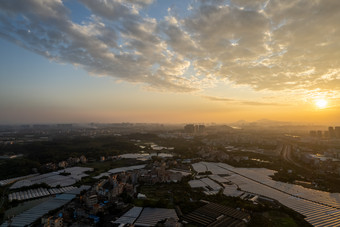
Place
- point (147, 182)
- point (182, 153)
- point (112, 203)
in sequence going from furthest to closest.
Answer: point (182, 153)
point (147, 182)
point (112, 203)

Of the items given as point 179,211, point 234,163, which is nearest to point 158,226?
point 179,211

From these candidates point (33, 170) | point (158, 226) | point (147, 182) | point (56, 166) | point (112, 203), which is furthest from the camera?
point (56, 166)

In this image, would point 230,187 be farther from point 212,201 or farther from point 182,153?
point 182,153

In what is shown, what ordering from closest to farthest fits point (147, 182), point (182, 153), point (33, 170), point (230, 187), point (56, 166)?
point (230, 187) → point (147, 182) → point (33, 170) → point (56, 166) → point (182, 153)

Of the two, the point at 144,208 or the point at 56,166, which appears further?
the point at 56,166

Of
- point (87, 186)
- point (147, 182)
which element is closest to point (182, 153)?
point (147, 182)

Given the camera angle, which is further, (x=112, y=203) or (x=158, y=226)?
(x=112, y=203)

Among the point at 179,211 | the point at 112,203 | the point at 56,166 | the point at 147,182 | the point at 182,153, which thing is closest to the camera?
the point at 179,211

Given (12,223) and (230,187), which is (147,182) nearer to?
(230,187)
